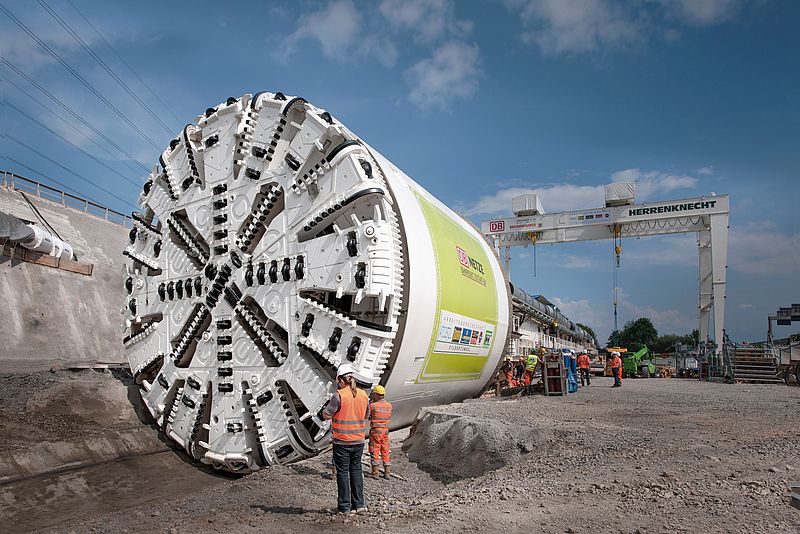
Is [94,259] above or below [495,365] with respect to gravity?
above

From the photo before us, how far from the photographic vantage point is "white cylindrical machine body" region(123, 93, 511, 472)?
27.2 feet

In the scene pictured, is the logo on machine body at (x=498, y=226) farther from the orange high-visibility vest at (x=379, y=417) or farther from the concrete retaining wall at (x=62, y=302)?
the orange high-visibility vest at (x=379, y=417)

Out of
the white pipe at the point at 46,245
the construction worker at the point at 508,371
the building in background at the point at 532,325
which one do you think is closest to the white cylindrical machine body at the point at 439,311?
the construction worker at the point at 508,371

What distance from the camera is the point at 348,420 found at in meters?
5.73

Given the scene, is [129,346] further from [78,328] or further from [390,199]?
[78,328]

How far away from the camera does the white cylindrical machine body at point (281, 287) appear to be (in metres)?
8.30

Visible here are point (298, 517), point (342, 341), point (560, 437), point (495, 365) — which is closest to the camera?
point (298, 517)

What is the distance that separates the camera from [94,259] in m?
25.4

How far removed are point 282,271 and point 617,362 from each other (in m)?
13.5

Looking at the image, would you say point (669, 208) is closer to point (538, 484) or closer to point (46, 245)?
point (538, 484)

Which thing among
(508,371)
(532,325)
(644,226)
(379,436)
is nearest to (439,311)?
(379,436)

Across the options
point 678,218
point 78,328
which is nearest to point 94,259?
point 78,328

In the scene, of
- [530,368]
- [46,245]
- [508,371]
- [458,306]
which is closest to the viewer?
[458,306]

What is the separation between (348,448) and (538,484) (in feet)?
6.76
